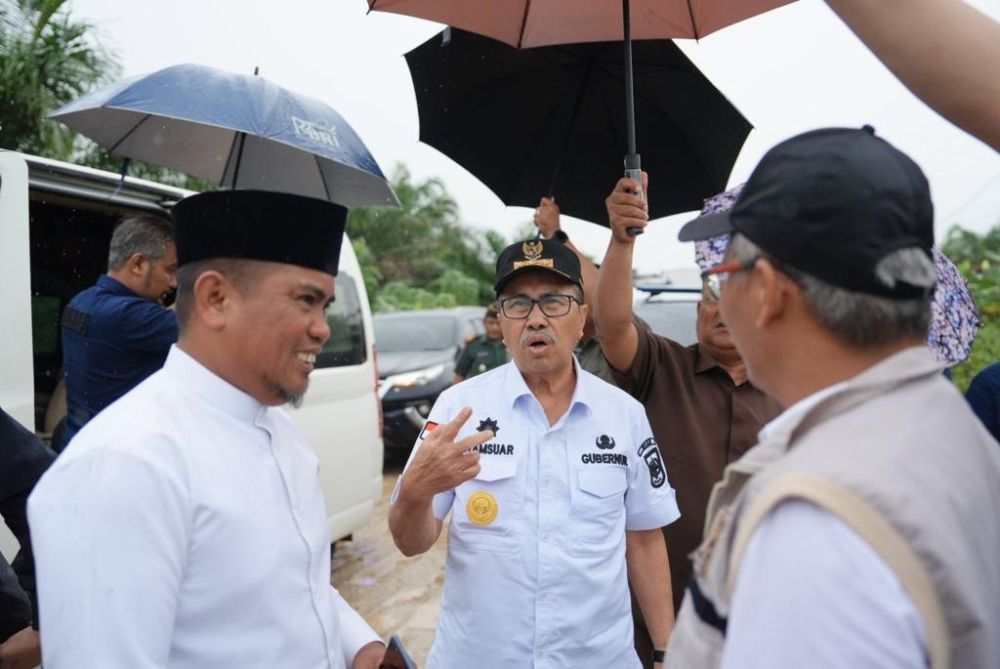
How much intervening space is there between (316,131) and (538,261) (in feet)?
4.22

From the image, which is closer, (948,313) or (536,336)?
(948,313)

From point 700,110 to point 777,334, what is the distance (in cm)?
224

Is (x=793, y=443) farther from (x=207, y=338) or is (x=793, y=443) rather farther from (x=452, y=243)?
(x=452, y=243)

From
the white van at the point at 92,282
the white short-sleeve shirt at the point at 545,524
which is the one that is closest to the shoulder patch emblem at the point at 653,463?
the white short-sleeve shirt at the point at 545,524

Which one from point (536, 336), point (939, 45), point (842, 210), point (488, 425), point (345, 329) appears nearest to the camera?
point (842, 210)

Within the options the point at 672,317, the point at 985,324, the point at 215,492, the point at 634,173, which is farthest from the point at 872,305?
the point at 985,324

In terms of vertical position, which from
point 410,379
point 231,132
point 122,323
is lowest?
point 410,379

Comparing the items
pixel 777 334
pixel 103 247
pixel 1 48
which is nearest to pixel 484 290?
pixel 1 48

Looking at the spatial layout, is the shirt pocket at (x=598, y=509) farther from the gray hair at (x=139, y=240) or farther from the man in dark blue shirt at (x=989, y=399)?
the gray hair at (x=139, y=240)

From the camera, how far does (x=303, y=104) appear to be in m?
3.42

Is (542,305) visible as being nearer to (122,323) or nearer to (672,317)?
(122,323)

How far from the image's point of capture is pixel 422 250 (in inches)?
1050

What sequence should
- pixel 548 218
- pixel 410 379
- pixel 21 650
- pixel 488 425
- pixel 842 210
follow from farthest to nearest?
1. pixel 410 379
2. pixel 548 218
3. pixel 488 425
4. pixel 21 650
5. pixel 842 210

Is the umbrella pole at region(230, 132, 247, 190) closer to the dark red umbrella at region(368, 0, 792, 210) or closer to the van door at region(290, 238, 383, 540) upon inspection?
the van door at region(290, 238, 383, 540)
